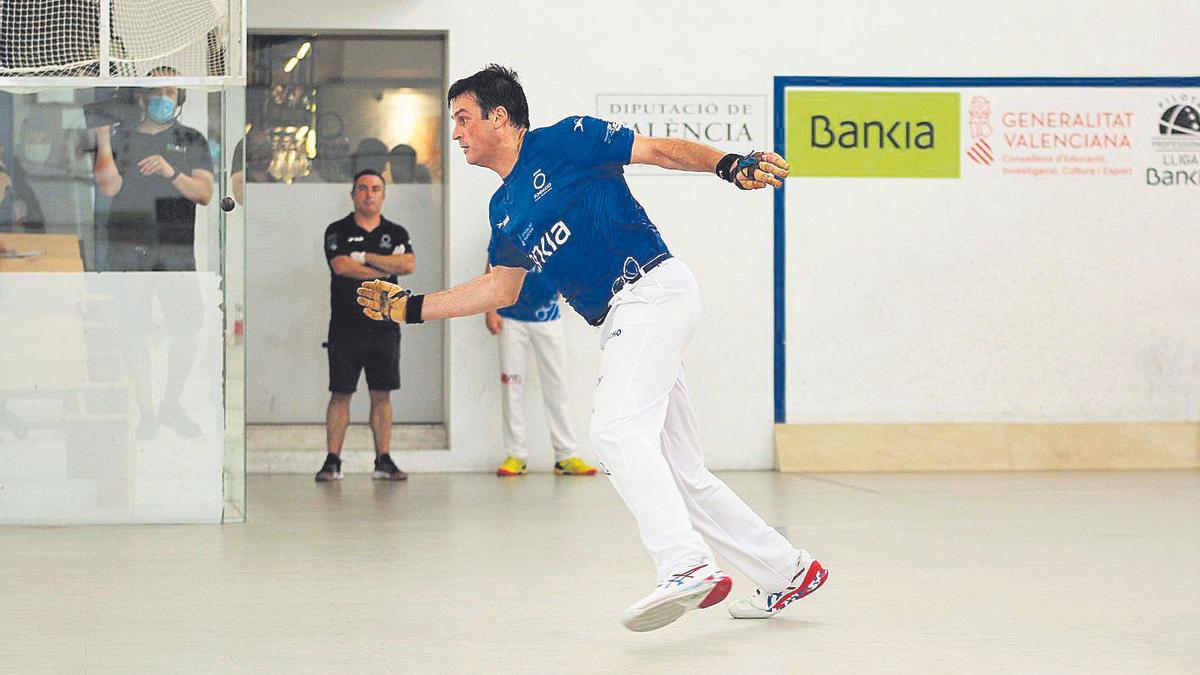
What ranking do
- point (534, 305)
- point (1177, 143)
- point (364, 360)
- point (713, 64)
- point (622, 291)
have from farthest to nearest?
point (1177, 143)
point (713, 64)
point (534, 305)
point (364, 360)
point (622, 291)

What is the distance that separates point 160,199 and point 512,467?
3281 millimetres

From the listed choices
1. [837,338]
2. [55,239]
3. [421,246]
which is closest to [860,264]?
[837,338]

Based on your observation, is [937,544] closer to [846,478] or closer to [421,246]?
[846,478]

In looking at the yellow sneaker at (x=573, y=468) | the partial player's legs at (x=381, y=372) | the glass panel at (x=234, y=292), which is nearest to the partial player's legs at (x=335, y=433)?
the partial player's legs at (x=381, y=372)

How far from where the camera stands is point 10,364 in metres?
6.88

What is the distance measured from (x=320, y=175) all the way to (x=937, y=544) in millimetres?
5477

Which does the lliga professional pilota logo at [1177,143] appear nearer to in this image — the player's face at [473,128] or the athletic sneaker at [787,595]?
the athletic sneaker at [787,595]

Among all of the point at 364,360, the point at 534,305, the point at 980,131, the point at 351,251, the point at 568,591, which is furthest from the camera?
the point at 980,131

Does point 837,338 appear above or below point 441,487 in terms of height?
above

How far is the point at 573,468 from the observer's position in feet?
31.0

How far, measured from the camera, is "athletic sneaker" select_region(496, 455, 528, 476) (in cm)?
946

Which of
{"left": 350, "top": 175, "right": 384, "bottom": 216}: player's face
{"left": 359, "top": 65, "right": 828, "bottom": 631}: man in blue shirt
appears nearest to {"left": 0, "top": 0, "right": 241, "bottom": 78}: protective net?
{"left": 350, "top": 175, "right": 384, "bottom": 216}: player's face

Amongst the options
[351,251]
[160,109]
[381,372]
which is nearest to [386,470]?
[381,372]

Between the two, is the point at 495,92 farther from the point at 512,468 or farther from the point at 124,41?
the point at 512,468
